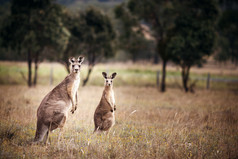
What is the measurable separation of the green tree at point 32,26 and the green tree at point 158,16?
678 cm

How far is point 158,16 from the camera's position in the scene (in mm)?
18641

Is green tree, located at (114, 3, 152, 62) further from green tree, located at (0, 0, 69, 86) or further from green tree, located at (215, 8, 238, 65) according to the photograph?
green tree, located at (215, 8, 238, 65)

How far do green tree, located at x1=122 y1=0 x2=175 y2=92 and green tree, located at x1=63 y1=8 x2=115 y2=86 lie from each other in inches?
123

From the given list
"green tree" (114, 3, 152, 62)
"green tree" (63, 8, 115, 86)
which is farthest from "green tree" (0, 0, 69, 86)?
"green tree" (114, 3, 152, 62)

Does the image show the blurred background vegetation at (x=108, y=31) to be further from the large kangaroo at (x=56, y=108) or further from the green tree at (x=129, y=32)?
the large kangaroo at (x=56, y=108)

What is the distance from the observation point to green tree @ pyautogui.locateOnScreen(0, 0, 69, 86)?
15859 mm

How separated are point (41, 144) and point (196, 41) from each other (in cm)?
1486

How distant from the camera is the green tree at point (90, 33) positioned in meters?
19.5

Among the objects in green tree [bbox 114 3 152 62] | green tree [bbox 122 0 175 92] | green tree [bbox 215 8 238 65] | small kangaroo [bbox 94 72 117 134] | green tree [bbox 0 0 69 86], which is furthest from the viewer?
green tree [bbox 215 8 238 65]

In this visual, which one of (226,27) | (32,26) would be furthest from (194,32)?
(226,27)

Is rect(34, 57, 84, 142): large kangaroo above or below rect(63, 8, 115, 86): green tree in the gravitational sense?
below

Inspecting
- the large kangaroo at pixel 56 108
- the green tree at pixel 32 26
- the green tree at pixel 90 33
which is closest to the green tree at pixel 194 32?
the green tree at pixel 90 33

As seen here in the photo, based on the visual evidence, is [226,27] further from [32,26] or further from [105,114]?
[105,114]

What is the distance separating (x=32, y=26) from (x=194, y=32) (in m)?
12.7
